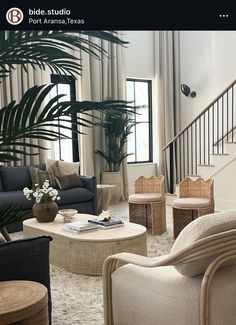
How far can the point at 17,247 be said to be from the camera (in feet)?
7.15

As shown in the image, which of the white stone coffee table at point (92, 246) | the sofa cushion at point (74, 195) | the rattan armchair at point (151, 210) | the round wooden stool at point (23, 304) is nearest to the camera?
the round wooden stool at point (23, 304)

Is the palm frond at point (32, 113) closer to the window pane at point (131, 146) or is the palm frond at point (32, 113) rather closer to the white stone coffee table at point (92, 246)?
the white stone coffee table at point (92, 246)

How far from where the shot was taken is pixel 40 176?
219 inches

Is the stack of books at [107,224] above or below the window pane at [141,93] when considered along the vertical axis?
below

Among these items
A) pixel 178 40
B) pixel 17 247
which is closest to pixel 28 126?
pixel 17 247

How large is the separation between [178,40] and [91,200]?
4.07 m

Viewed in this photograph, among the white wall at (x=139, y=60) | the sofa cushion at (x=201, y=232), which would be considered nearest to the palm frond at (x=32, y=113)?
the sofa cushion at (x=201, y=232)

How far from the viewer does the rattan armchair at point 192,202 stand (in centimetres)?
445

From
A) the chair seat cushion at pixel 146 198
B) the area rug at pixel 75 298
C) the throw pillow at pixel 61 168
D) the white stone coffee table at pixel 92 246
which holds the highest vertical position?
the throw pillow at pixel 61 168

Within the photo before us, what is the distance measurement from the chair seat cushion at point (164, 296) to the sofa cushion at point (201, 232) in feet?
0.16

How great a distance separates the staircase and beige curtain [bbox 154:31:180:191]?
259 mm

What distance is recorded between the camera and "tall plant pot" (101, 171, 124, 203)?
7156 mm
